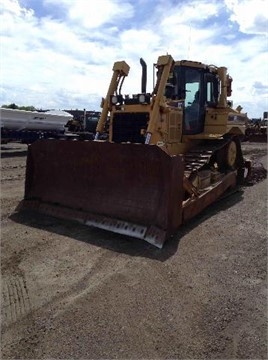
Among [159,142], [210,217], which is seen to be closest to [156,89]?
[159,142]

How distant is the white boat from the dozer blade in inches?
373

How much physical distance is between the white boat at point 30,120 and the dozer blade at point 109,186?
9.47 metres

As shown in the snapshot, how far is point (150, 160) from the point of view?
5484 mm

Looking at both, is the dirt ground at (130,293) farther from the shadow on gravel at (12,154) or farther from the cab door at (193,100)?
the shadow on gravel at (12,154)

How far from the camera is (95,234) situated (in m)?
5.52

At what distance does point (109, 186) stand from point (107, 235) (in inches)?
32.1

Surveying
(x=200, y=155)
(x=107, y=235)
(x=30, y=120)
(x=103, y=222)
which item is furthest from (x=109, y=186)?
(x=30, y=120)

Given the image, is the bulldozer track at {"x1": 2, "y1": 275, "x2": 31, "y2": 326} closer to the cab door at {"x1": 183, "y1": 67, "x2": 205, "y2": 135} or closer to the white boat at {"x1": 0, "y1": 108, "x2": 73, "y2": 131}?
the cab door at {"x1": 183, "y1": 67, "x2": 205, "y2": 135}

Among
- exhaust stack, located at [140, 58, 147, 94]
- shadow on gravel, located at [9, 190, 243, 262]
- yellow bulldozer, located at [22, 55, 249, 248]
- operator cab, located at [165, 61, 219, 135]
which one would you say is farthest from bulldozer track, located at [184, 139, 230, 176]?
exhaust stack, located at [140, 58, 147, 94]

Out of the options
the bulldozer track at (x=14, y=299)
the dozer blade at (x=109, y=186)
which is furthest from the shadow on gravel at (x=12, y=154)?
the bulldozer track at (x=14, y=299)

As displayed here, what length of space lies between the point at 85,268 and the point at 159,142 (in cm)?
340

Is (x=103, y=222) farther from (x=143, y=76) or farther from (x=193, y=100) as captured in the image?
(x=193, y=100)

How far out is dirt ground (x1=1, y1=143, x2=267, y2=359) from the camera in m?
3.04

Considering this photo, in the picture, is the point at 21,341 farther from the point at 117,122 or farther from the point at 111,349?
the point at 117,122
